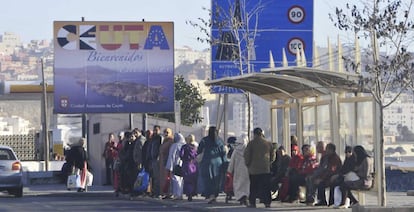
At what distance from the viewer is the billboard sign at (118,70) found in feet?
129

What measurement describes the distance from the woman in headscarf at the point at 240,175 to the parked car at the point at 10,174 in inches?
336

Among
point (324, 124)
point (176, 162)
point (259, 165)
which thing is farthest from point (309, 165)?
point (176, 162)

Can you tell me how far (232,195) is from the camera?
25.1 meters

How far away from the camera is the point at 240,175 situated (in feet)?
78.0

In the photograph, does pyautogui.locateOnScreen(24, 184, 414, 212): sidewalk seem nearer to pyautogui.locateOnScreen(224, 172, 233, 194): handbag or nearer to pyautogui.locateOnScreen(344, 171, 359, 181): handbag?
pyautogui.locateOnScreen(224, 172, 233, 194): handbag

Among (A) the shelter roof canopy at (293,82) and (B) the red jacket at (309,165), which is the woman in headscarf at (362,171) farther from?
(B) the red jacket at (309,165)

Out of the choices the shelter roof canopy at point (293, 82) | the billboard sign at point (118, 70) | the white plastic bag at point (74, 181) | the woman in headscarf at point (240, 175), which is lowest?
the white plastic bag at point (74, 181)

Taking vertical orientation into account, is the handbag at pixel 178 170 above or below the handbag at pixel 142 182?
above

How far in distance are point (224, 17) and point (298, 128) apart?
7.89 metres

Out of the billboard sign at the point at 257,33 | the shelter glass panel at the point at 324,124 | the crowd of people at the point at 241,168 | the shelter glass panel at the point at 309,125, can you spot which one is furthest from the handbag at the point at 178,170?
the billboard sign at the point at 257,33

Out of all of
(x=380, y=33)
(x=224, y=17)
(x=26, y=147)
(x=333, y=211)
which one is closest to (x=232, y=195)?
(x=333, y=211)

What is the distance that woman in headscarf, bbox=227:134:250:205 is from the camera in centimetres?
2373

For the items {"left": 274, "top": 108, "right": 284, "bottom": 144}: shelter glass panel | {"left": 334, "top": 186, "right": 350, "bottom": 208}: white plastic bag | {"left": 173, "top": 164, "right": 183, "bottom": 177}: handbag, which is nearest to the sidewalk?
{"left": 334, "top": 186, "right": 350, "bottom": 208}: white plastic bag

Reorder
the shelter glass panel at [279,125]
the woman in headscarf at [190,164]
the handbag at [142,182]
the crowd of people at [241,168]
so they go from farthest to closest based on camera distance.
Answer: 1. the handbag at [142,182]
2. the shelter glass panel at [279,125]
3. the woman in headscarf at [190,164]
4. the crowd of people at [241,168]
